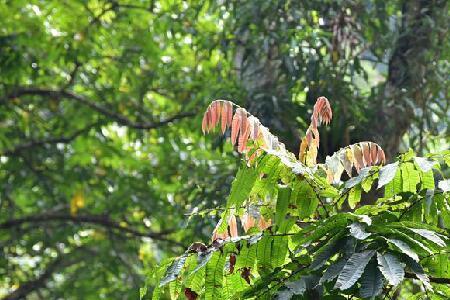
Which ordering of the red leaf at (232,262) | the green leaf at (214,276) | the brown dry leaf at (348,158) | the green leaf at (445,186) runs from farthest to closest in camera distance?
the brown dry leaf at (348,158)
the red leaf at (232,262)
the green leaf at (214,276)
the green leaf at (445,186)

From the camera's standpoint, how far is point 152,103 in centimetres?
887

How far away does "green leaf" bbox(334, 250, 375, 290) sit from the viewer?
7.98ft

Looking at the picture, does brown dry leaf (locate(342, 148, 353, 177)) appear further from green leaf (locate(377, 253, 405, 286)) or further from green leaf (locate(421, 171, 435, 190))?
green leaf (locate(377, 253, 405, 286))

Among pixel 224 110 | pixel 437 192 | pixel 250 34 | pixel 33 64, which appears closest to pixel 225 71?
pixel 250 34

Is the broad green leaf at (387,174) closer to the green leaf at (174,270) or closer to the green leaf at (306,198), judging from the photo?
the green leaf at (306,198)

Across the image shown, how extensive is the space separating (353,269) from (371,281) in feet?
0.17

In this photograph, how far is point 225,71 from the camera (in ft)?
23.2

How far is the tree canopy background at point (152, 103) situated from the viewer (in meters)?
→ 6.26

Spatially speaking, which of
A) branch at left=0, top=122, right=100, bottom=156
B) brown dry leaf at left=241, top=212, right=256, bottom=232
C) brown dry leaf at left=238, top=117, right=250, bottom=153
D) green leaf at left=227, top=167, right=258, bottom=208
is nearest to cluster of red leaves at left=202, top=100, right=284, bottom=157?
brown dry leaf at left=238, top=117, right=250, bottom=153

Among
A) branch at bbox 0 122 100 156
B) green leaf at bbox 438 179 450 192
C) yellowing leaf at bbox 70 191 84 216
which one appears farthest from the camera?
yellowing leaf at bbox 70 191 84 216

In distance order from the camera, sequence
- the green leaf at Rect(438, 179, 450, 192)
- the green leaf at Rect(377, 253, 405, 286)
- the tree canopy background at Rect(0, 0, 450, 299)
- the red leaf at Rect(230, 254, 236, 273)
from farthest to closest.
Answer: the tree canopy background at Rect(0, 0, 450, 299) → the red leaf at Rect(230, 254, 236, 273) → the green leaf at Rect(438, 179, 450, 192) → the green leaf at Rect(377, 253, 405, 286)

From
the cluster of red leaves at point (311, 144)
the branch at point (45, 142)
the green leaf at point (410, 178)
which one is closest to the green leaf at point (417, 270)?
the green leaf at point (410, 178)

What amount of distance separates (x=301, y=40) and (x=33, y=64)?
297cm

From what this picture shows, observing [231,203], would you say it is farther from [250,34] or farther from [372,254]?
[250,34]
